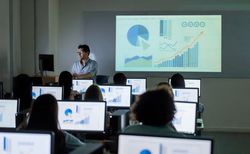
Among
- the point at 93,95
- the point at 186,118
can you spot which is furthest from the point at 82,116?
the point at 186,118

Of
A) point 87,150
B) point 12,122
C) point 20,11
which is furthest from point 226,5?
point 87,150

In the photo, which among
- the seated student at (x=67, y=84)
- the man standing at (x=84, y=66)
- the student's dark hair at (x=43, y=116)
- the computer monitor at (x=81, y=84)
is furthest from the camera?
the man standing at (x=84, y=66)

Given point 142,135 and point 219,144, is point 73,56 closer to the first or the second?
point 219,144

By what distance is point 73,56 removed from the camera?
A: 9773mm

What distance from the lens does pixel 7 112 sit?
4852mm

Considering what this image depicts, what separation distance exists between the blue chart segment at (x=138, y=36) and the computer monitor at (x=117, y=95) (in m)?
2.78

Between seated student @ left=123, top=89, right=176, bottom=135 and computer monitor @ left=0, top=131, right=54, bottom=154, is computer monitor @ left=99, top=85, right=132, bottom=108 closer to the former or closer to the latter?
seated student @ left=123, top=89, right=176, bottom=135

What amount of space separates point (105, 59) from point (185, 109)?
484cm

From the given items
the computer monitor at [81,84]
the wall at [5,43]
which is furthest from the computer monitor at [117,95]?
the wall at [5,43]

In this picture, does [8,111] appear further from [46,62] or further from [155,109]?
[46,62]

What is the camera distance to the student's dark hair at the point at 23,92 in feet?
21.5

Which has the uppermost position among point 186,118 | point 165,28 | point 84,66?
point 165,28

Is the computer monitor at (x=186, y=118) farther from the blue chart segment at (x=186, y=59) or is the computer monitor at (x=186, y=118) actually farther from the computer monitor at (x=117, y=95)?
the blue chart segment at (x=186, y=59)

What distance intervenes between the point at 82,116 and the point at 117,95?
1.98m
